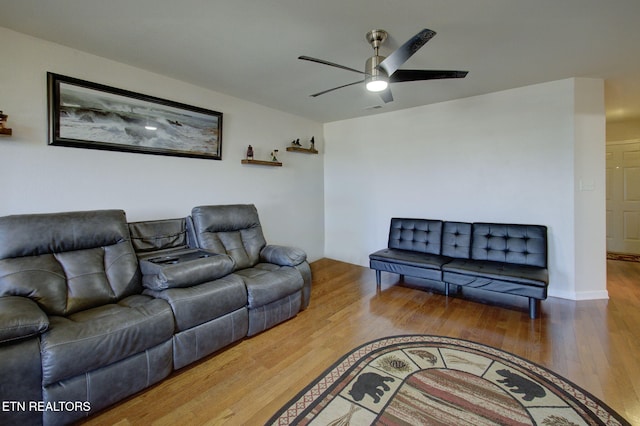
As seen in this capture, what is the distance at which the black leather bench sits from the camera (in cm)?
279

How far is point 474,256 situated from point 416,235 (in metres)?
0.73

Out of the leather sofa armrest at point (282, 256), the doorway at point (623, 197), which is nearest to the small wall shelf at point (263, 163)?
the leather sofa armrest at point (282, 256)

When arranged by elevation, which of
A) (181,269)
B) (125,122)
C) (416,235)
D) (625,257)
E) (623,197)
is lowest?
(625,257)

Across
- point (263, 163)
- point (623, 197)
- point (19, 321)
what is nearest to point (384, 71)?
point (263, 163)

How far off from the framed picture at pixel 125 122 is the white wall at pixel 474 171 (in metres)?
2.36

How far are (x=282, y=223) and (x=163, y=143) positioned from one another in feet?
6.47

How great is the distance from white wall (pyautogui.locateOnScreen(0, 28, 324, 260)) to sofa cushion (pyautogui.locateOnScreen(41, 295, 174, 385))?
1168 mm

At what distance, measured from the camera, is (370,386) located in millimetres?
1844

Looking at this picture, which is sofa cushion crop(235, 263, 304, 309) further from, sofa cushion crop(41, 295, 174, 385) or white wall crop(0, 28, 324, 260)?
white wall crop(0, 28, 324, 260)

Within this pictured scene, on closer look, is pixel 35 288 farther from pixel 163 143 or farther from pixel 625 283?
pixel 625 283

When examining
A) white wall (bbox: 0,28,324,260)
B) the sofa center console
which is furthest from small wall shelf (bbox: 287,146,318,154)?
the sofa center console

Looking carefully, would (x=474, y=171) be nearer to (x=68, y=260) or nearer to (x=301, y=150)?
(x=301, y=150)

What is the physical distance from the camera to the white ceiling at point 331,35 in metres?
1.89

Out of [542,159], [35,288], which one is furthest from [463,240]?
[35,288]
